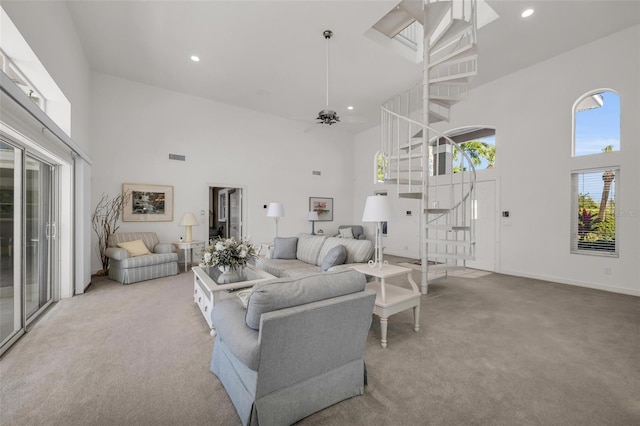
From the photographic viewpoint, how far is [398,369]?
214 centimetres

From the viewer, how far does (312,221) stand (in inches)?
327

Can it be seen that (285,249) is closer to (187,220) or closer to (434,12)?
(187,220)

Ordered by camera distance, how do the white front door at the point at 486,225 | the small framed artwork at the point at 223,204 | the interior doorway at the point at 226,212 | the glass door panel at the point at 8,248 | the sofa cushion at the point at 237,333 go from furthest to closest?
the small framed artwork at the point at 223,204 → the interior doorway at the point at 226,212 → the white front door at the point at 486,225 → the glass door panel at the point at 8,248 → the sofa cushion at the point at 237,333

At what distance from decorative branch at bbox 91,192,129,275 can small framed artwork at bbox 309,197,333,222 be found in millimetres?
4754

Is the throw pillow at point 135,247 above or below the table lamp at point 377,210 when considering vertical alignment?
below

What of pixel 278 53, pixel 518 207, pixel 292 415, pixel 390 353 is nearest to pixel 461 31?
pixel 278 53

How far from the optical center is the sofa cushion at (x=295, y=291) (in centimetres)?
141

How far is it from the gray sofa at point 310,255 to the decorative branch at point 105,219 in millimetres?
3198

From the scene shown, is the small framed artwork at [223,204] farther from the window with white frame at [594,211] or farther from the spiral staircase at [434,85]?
the window with white frame at [594,211]

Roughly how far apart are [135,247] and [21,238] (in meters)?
2.34

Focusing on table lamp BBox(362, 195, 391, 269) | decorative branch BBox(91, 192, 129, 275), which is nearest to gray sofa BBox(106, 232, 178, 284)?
decorative branch BBox(91, 192, 129, 275)

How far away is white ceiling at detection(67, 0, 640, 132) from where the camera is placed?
12.0 ft

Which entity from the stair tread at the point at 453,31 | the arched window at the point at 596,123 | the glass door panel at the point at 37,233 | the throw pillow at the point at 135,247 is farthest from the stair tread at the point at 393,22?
the throw pillow at the point at 135,247

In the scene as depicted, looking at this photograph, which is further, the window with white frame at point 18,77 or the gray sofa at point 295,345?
the window with white frame at point 18,77
